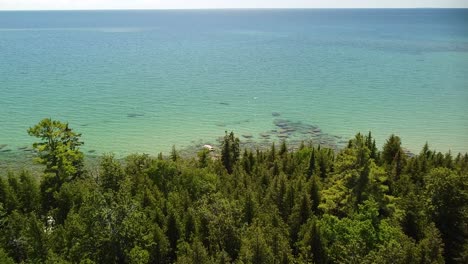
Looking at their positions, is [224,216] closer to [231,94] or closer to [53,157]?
[53,157]

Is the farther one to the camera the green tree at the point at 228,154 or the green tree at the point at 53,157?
the green tree at the point at 228,154

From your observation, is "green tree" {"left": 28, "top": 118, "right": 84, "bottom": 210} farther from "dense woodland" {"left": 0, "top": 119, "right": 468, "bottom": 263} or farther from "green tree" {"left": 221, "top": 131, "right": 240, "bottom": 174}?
"green tree" {"left": 221, "top": 131, "right": 240, "bottom": 174}

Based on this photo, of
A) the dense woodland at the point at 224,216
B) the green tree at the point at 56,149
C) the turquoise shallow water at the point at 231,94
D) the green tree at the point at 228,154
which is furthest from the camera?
the turquoise shallow water at the point at 231,94

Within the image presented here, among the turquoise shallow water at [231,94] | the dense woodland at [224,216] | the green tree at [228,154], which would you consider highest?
the turquoise shallow water at [231,94]

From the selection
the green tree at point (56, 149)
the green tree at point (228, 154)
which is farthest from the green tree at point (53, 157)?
the green tree at point (228, 154)

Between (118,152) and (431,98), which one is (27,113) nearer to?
(118,152)

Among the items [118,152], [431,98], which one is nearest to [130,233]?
[118,152]

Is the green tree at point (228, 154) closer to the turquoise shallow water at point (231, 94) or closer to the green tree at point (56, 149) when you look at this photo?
the turquoise shallow water at point (231, 94)

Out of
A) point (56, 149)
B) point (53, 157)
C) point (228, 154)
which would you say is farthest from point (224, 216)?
point (228, 154)
